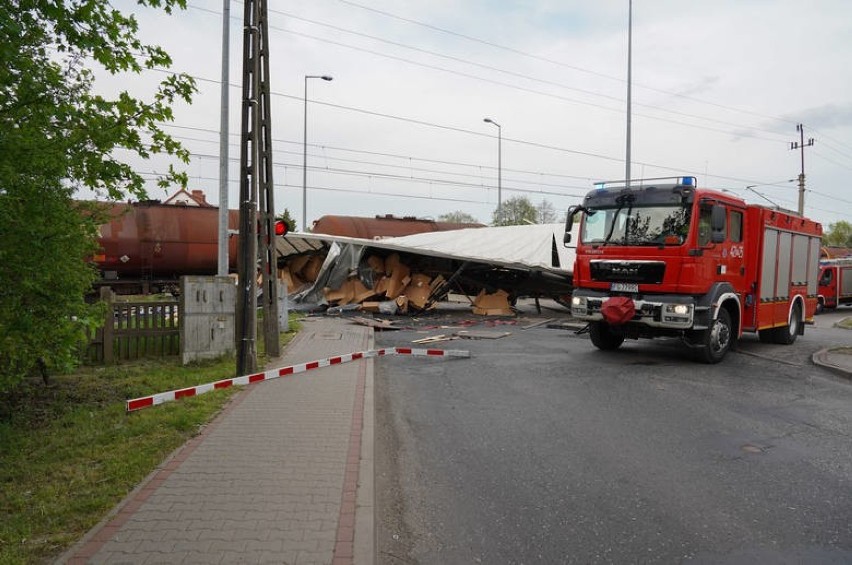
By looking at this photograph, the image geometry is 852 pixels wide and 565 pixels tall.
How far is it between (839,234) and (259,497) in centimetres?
11656

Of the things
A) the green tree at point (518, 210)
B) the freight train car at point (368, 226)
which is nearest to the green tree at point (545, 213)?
the green tree at point (518, 210)

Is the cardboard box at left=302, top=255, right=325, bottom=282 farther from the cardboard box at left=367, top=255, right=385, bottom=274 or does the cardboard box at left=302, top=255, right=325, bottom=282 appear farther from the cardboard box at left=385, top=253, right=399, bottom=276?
the cardboard box at left=385, top=253, right=399, bottom=276

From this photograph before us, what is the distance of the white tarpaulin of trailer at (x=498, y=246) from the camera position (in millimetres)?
19688

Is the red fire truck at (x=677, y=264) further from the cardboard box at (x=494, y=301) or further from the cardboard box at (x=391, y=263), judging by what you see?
the cardboard box at (x=391, y=263)

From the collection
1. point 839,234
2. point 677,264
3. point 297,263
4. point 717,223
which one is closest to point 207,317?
point 677,264

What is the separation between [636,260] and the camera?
10422mm

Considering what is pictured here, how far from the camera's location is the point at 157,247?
829 inches

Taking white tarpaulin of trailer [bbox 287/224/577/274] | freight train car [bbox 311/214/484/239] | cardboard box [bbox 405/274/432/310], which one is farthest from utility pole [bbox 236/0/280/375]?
freight train car [bbox 311/214/484/239]

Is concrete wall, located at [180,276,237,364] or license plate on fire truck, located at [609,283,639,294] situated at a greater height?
license plate on fire truck, located at [609,283,639,294]

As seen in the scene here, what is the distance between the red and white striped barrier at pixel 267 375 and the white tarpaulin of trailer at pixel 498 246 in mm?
8101

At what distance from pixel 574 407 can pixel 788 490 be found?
2836 millimetres

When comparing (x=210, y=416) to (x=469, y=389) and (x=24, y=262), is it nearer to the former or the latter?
(x=24, y=262)

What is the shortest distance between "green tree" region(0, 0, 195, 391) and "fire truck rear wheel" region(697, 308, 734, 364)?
8.68 meters

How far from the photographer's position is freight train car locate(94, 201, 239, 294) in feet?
66.5
